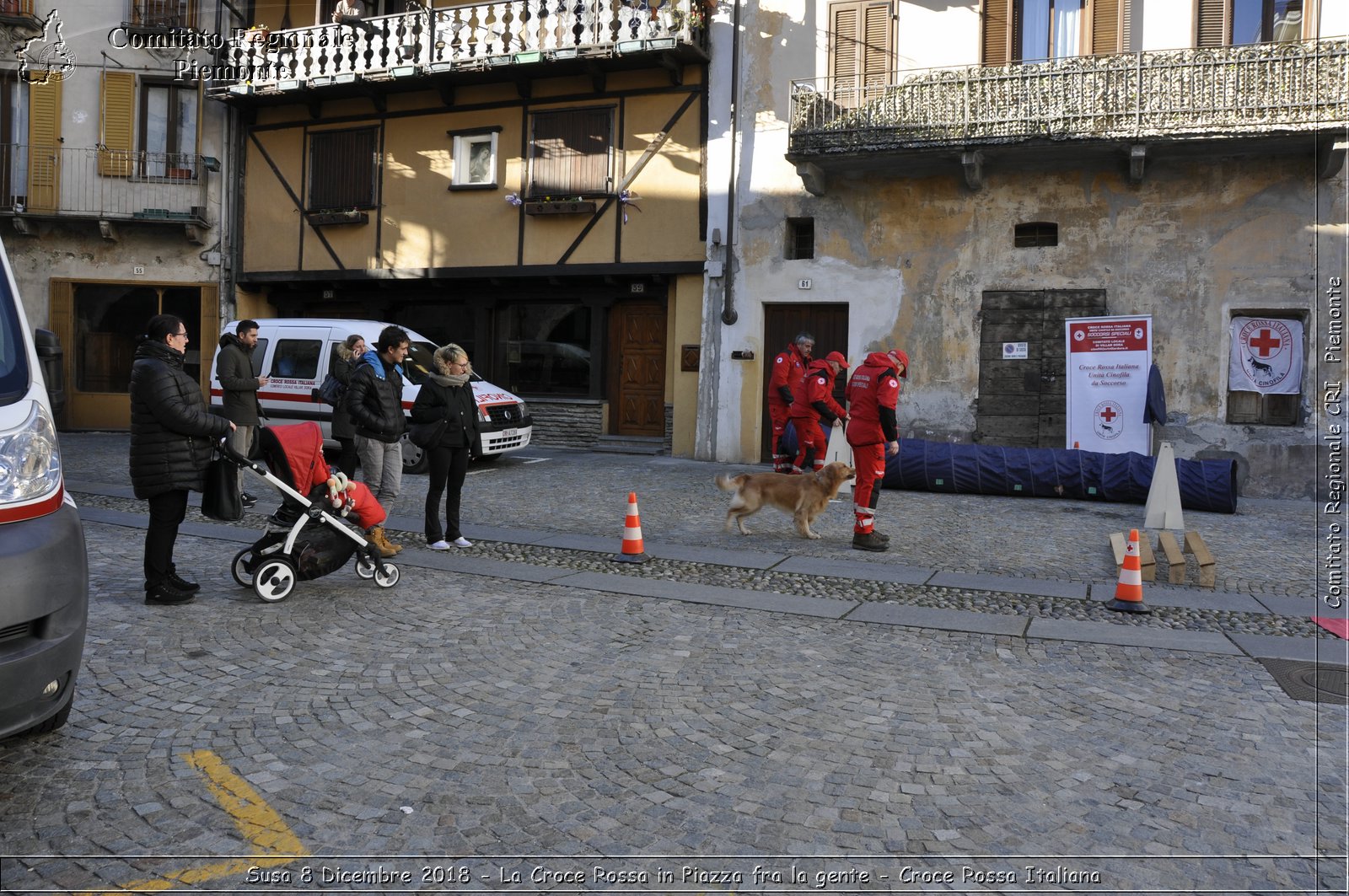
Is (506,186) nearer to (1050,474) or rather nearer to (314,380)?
(314,380)

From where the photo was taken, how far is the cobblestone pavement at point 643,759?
3.35 meters

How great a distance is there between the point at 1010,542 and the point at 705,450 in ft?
26.5

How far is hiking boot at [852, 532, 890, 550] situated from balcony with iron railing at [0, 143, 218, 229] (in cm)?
1755

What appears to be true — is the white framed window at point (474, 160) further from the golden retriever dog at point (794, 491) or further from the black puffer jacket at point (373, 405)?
the golden retriever dog at point (794, 491)

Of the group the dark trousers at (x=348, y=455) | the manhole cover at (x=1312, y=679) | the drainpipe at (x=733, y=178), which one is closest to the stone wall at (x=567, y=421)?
the drainpipe at (x=733, y=178)

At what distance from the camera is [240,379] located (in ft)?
36.0

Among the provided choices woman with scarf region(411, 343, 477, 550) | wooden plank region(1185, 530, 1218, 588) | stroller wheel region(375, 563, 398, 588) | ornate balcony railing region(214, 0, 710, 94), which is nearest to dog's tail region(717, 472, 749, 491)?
woman with scarf region(411, 343, 477, 550)

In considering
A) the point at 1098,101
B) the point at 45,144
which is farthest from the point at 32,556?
the point at 45,144

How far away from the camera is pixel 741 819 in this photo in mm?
3686

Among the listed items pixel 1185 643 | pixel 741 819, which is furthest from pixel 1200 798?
pixel 1185 643

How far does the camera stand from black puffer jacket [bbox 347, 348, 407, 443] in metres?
8.77

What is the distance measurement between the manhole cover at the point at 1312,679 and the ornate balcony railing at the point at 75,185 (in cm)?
2138

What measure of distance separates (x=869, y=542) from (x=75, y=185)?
19.4 m

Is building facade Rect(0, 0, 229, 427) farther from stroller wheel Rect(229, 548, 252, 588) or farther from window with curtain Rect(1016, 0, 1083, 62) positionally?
stroller wheel Rect(229, 548, 252, 588)
